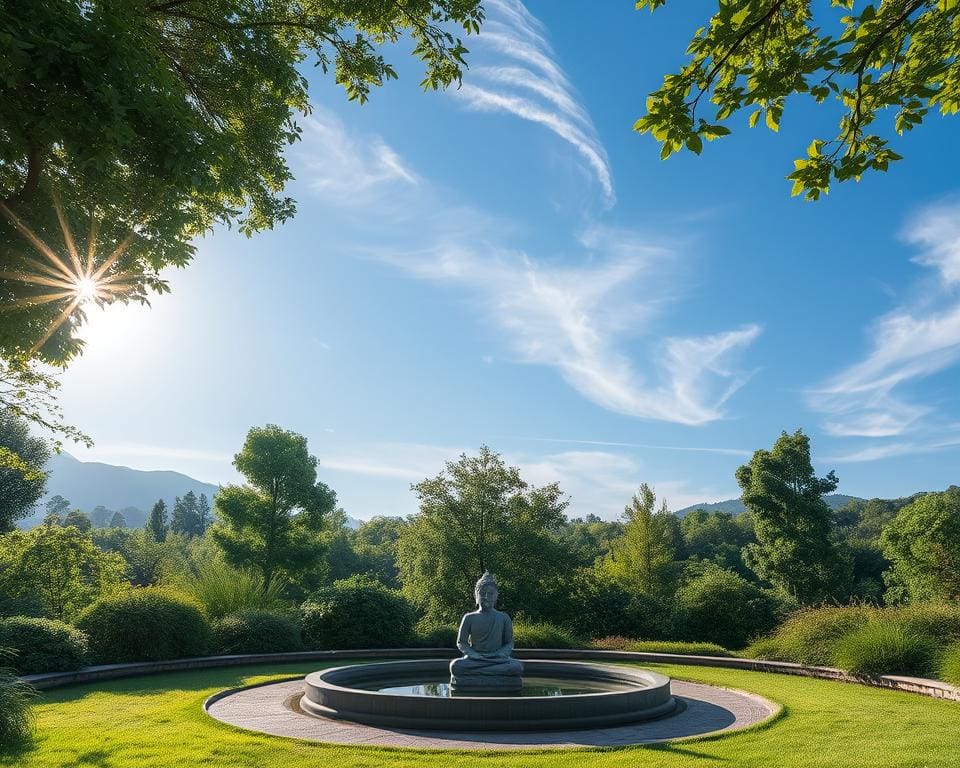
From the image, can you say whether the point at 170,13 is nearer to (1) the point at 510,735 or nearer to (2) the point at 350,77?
(2) the point at 350,77

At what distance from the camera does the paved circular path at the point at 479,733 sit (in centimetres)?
907

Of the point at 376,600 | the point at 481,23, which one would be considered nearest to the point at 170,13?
the point at 481,23

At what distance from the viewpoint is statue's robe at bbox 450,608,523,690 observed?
1246cm

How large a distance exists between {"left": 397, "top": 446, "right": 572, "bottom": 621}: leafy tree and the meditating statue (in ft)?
49.6

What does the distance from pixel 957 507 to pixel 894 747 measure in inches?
1526

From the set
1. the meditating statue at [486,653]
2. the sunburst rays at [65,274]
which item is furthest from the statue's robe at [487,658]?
the sunburst rays at [65,274]

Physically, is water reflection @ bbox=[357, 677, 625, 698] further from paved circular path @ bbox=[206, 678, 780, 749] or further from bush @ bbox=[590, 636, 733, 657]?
bush @ bbox=[590, 636, 733, 657]

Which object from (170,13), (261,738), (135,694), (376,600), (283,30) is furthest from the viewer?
(376,600)

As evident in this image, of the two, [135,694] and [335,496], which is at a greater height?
[335,496]

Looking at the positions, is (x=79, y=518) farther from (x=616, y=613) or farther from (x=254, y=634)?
(x=616, y=613)

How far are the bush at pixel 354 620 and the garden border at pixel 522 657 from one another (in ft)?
2.33

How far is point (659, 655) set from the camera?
19938 millimetres

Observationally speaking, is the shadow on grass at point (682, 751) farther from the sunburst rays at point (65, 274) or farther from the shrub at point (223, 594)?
the shrub at point (223, 594)

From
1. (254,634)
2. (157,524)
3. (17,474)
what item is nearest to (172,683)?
(254,634)
